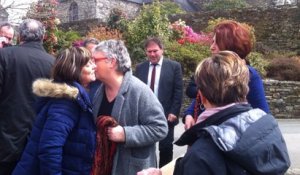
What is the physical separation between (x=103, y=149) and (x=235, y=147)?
56.5 inches

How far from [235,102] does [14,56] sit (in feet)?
8.33

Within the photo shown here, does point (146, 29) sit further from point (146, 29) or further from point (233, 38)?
point (233, 38)

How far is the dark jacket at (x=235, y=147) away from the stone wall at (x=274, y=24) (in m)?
20.0

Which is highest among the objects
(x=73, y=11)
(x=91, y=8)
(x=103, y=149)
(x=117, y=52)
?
(x=117, y=52)

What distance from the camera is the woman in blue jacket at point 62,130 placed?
3.05 metres

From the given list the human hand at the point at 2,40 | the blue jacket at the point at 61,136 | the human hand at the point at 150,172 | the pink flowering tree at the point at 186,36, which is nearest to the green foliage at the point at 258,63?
the pink flowering tree at the point at 186,36

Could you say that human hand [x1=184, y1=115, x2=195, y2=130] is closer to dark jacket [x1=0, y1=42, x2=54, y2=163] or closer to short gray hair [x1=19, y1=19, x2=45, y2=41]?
Answer: dark jacket [x1=0, y1=42, x2=54, y2=163]

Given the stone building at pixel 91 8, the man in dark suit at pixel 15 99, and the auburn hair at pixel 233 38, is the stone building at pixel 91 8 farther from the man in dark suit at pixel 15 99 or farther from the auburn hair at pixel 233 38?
the auburn hair at pixel 233 38

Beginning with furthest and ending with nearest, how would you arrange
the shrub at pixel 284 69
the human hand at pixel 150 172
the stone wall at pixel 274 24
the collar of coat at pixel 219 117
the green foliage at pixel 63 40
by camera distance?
the stone wall at pixel 274 24 < the green foliage at pixel 63 40 < the shrub at pixel 284 69 < the human hand at pixel 150 172 < the collar of coat at pixel 219 117

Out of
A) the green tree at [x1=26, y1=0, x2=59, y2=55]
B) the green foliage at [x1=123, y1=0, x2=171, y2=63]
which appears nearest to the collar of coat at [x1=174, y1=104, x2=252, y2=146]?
the green tree at [x1=26, y1=0, x2=59, y2=55]

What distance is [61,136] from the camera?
3057 millimetres

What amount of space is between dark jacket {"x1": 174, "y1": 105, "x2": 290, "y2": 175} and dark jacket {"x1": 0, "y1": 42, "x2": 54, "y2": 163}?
229cm

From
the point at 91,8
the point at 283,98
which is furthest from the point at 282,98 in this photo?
the point at 91,8

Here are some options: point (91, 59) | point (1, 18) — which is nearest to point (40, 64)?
point (91, 59)
